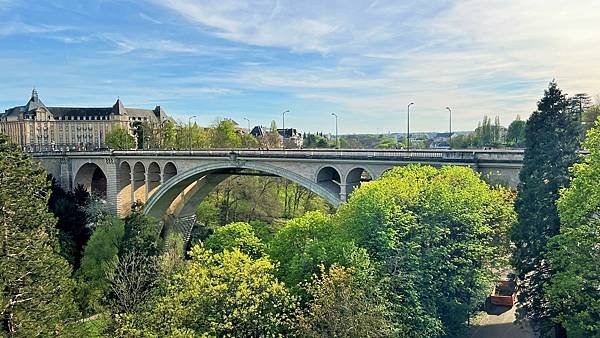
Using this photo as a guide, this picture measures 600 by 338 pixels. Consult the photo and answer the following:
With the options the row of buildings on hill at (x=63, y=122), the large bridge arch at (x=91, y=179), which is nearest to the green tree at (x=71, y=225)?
the large bridge arch at (x=91, y=179)

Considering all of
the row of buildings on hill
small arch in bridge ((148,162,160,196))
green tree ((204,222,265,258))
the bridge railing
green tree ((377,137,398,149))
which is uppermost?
the row of buildings on hill

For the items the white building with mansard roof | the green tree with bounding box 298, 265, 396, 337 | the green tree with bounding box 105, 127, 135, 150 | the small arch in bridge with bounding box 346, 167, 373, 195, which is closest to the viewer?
the green tree with bounding box 298, 265, 396, 337

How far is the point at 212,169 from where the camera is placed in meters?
45.8

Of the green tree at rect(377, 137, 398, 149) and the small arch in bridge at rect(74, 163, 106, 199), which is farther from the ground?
the green tree at rect(377, 137, 398, 149)

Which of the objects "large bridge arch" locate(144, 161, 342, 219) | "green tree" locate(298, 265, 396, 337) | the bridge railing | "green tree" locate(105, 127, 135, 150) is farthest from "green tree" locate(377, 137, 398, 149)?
"green tree" locate(298, 265, 396, 337)

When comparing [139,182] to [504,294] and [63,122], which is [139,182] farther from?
[63,122]

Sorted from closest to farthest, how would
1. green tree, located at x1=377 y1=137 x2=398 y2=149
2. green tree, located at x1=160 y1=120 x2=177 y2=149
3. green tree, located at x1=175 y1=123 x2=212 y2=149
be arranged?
1. green tree, located at x1=175 y1=123 x2=212 y2=149
2. green tree, located at x1=160 y1=120 x2=177 y2=149
3. green tree, located at x1=377 y1=137 x2=398 y2=149

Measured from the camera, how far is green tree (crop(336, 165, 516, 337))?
2006cm

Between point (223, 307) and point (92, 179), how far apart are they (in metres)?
50.7

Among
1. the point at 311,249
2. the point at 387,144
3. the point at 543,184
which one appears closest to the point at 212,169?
the point at 311,249

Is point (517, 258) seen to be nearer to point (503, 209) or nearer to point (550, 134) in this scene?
point (503, 209)

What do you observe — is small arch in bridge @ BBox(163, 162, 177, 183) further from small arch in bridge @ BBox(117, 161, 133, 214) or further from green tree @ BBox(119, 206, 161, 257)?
green tree @ BBox(119, 206, 161, 257)

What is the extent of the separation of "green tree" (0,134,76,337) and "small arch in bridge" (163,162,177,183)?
28.7 m

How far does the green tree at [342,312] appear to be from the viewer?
17000 millimetres
